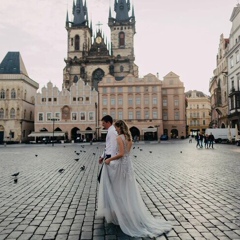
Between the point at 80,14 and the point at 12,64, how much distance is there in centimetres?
2673

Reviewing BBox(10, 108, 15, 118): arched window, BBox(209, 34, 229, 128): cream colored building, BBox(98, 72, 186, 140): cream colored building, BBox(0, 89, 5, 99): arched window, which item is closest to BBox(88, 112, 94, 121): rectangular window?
BBox(98, 72, 186, 140): cream colored building

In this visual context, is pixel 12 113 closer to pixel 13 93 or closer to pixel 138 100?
pixel 13 93

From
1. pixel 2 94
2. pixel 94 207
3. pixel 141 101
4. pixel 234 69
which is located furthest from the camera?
pixel 141 101

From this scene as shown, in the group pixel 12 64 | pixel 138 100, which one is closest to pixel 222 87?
pixel 138 100

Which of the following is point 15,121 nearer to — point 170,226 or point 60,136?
point 60,136

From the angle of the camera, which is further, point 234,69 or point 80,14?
point 80,14

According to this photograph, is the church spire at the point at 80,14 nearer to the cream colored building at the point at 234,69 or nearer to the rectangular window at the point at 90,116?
the rectangular window at the point at 90,116

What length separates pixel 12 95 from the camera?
224 feet

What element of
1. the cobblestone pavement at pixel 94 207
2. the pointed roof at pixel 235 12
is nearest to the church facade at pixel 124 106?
the pointed roof at pixel 235 12

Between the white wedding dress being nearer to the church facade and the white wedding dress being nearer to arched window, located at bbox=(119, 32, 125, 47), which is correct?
the church facade

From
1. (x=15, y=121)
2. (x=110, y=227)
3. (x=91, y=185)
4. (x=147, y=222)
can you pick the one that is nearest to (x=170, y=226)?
(x=147, y=222)

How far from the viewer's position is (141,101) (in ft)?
227

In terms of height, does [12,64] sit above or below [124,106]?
above

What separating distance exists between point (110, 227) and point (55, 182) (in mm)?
5289
